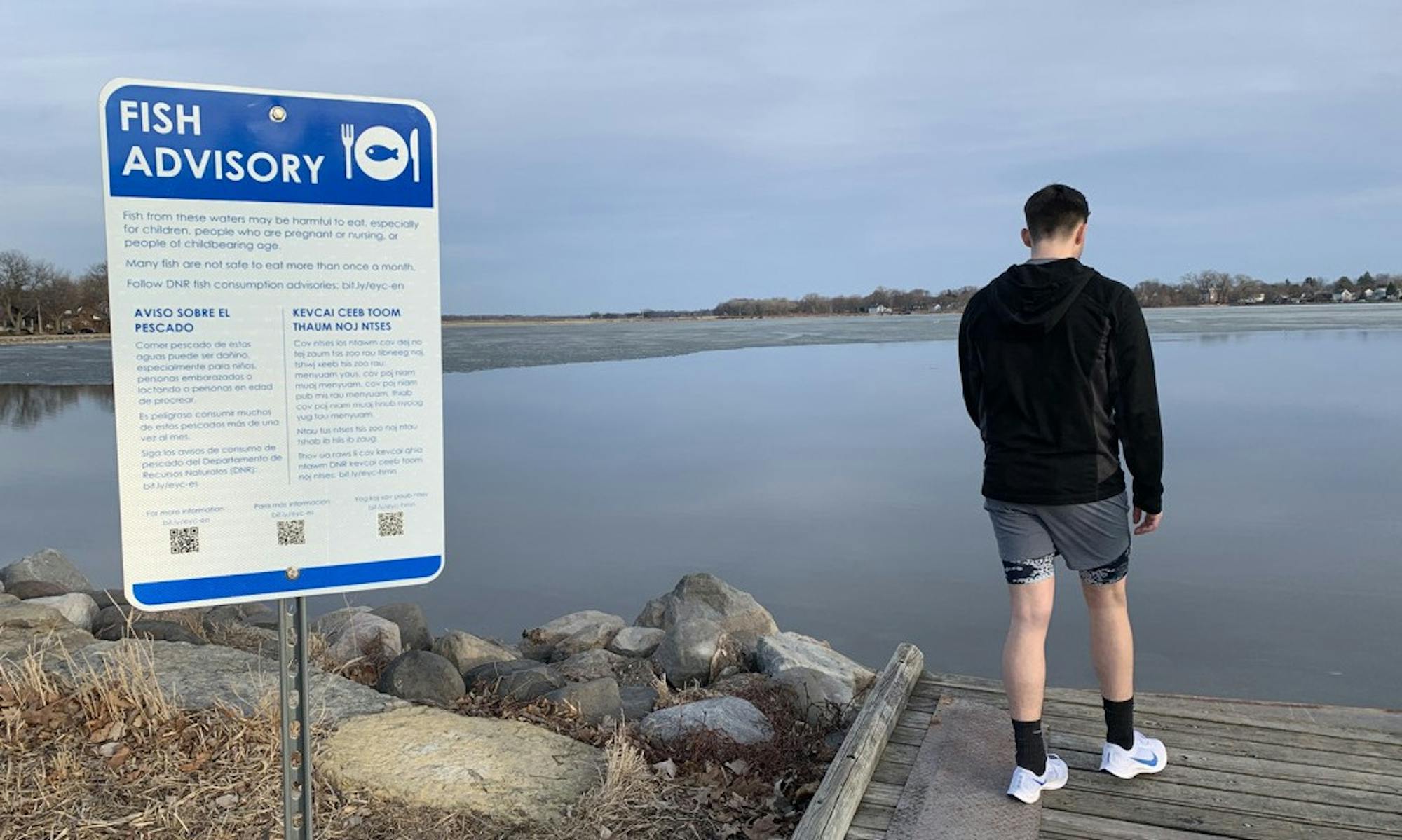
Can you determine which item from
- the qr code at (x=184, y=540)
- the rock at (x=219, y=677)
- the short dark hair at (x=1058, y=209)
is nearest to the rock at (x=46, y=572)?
the rock at (x=219, y=677)

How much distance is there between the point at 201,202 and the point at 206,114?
24 centimetres

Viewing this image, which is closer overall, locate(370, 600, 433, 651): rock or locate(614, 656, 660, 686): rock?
locate(614, 656, 660, 686): rock

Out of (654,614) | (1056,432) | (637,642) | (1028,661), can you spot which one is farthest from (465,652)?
(1056,432)

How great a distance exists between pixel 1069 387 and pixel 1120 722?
1374mm

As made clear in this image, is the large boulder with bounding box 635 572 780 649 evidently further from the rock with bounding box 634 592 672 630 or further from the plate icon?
the plate icon

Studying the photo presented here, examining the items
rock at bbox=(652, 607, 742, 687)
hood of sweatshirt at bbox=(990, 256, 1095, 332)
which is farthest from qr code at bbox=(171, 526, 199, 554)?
rock at bbox=(652, 607, 742, 687)

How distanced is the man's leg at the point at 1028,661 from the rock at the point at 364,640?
3723 mm

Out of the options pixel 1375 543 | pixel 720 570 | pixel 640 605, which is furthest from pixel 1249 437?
pixel 640 605

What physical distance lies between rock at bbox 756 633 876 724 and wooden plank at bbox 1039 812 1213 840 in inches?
62.9

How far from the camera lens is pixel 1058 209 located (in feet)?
12.2

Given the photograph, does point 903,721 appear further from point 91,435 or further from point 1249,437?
point 91,435

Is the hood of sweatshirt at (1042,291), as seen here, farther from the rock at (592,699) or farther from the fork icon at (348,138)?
the rock at (592,699)

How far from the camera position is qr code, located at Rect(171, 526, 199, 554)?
118 inches

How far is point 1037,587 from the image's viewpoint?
3.85 m
